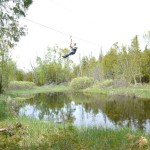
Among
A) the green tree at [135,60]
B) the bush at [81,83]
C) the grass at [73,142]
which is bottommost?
the grass at [73,142]

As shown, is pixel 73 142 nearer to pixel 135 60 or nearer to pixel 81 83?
pixel 135 60

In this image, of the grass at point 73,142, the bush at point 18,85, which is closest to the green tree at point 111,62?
the bush at point 18,85

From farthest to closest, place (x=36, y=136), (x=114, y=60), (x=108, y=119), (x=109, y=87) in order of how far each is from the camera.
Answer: (x=114, y=60) → (x=109, y=87) → (x=108, y=119) → (x=36, y=136)

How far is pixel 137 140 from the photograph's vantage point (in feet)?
29.3

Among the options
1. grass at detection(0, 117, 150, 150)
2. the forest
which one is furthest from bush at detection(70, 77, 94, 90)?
grass at detection(0, 117, 150, 150)

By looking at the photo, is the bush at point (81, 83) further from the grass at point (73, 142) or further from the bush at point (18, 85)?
the grass at point (73, 142)

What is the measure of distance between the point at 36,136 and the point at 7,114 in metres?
6.94

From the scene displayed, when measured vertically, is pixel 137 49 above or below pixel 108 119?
above

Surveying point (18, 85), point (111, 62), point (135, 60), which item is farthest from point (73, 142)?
point (111, 62)

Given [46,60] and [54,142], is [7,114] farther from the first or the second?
[46,60]

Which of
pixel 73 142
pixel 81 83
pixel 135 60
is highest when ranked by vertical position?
pixel 135 60

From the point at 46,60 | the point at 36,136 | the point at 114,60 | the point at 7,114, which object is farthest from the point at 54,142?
the point at 46,60

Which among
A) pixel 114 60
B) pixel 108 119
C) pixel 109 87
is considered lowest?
pixel 108 119

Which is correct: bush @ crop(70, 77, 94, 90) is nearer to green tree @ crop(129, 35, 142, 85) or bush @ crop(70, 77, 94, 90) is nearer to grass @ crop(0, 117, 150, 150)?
green tree @ crop(129, 35, 142, 85)
